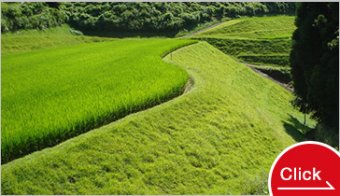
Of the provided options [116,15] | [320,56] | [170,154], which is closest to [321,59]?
[320,56]

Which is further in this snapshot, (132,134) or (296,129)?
(296,129)

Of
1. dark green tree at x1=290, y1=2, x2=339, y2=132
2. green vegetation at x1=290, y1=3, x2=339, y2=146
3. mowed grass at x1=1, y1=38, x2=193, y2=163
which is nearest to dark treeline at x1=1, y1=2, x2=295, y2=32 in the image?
mowed grass at x1=1, y1=38, x2=193, y2=163

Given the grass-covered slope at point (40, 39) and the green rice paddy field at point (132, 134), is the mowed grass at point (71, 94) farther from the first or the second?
the grass-covered slope at point (40, 39)

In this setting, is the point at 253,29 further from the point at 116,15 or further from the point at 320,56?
the point at 320,56

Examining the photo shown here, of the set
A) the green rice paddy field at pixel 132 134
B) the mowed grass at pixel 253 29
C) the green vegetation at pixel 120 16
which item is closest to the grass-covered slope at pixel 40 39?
the green vegetation at pixel 120 16

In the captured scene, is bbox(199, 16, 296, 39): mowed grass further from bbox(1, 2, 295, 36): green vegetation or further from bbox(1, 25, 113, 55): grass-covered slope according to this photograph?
bbox(1, 25, 113, 55): grass-covered slope
